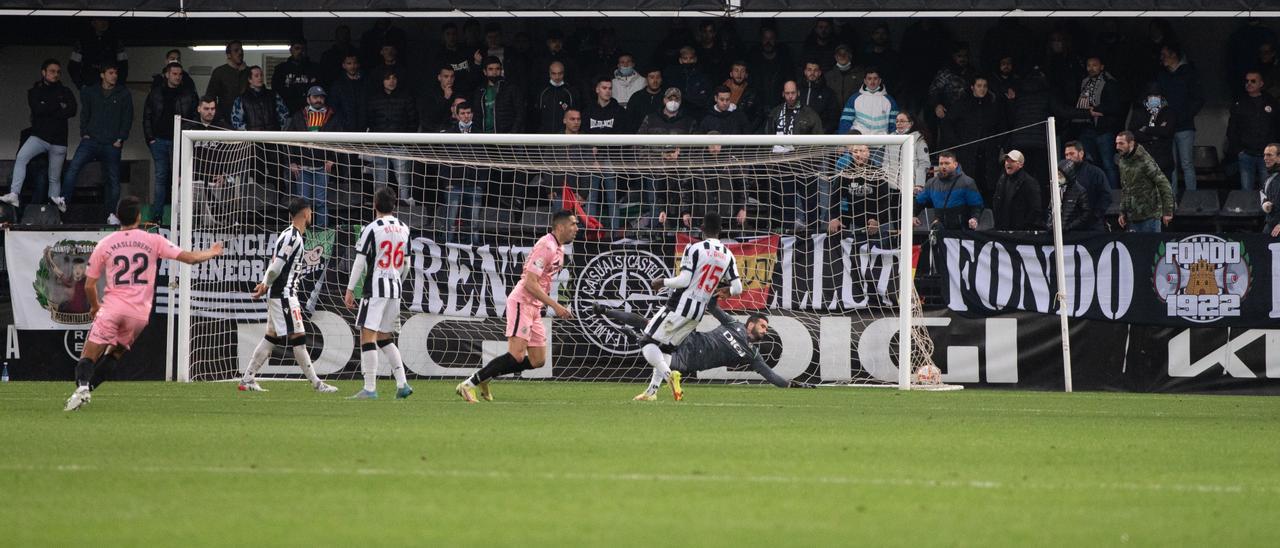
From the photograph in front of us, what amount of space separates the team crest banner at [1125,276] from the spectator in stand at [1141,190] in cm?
80

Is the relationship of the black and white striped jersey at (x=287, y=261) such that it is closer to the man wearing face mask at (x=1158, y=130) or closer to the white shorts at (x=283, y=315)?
the white shorts at (x=283, y=315)

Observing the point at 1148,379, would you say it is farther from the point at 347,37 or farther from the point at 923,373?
the point at 347,37

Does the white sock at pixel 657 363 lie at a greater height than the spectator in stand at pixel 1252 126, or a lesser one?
lesser

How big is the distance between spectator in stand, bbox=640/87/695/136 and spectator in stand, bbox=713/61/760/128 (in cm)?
82

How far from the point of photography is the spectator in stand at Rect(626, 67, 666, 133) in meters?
20.2

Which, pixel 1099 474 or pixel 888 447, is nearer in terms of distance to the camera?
pixel 1099 474

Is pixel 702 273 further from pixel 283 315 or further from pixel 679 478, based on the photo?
pixel 679 478

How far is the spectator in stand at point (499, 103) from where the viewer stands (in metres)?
20.3

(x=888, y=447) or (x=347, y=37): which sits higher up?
(x=347, y=37)

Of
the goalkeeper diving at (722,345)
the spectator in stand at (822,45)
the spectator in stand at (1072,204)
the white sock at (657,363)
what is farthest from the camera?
the spectator in stand at (822,45)

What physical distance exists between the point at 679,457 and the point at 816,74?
11.9 m

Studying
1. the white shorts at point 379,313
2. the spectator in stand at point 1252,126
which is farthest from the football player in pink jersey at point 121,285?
the spectator in stand at point 1252,126

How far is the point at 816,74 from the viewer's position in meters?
20.0

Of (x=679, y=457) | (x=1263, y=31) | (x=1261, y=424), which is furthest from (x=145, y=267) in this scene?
(x=1263, y=31)
